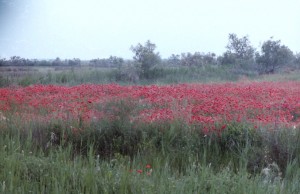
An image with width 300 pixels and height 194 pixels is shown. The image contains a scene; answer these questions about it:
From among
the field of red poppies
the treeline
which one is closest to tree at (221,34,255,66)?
the treeline

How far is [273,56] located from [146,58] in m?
11.7

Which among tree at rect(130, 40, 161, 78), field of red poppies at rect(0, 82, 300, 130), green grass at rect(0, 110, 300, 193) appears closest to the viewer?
green grass at rect(0, 110, 300, 193)

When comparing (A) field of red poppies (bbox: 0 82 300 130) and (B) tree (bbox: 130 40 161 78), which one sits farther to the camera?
(B) tree (bbox: 130 40 161 78)

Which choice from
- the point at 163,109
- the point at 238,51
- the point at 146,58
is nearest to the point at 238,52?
the point at 238,51

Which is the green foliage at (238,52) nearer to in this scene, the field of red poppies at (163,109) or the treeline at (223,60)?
the treeline at (223,60)

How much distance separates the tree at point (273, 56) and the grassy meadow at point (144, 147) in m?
24.6

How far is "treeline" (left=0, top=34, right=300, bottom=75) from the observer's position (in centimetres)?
2961

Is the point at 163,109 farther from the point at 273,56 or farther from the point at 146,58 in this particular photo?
the point at 273,56

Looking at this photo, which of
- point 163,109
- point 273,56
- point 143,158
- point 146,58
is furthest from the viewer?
point 273,56

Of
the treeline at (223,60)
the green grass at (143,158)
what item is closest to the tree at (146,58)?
the treeline at (223,60)

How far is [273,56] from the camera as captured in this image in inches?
1348

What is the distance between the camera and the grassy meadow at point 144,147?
485 cm

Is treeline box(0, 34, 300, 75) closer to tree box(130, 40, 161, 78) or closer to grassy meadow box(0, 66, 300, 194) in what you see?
tree box(130, 40, 161, 78)

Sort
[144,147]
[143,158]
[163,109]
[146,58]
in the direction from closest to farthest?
1. [143,158]
2. [144,147]
3. [163,109]
4. [146,58]
